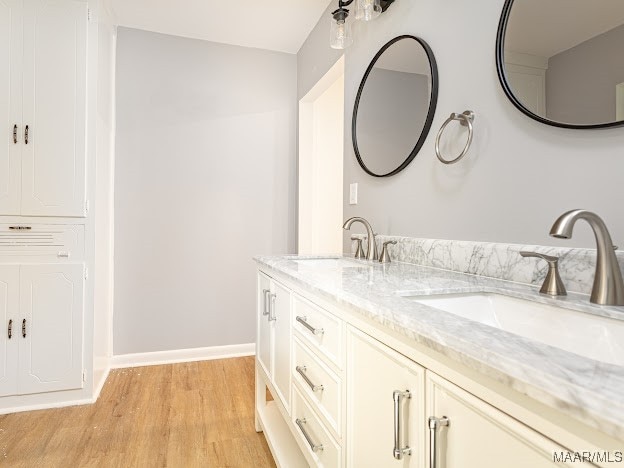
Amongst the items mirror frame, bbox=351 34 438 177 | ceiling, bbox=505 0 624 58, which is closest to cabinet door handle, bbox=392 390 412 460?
ceiling, bbox=505 0 624 58

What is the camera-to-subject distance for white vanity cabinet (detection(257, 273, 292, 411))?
137 centimetres

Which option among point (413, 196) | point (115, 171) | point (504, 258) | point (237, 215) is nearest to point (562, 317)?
point (504, 258)

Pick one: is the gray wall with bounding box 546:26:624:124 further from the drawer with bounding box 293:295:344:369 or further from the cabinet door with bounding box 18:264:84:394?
the cabinet door with bounding box 18:264:84:394

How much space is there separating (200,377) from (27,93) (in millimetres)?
2004

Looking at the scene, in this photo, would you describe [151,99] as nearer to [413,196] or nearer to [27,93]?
[27,93]

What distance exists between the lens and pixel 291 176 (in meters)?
3.15

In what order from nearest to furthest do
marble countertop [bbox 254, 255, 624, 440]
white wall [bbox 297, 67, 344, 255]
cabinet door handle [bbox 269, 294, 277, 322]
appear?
marble countertop [bbox 254, 255, 624, 440] < cabinet door handle [bbox 269, 294, 277, 322] < white wall [bbox 297, 67, 344, 255]

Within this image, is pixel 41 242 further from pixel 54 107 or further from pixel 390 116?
pixel 390 116

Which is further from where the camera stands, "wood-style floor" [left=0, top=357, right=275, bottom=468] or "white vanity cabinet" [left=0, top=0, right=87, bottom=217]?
"white vanity cabinet" [left=0, top=0, right=87, bottom=217]

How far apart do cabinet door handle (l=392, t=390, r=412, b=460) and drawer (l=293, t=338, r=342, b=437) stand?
0.92 feet

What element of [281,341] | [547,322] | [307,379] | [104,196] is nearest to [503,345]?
[547,322]

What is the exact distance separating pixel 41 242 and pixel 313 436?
1891mm

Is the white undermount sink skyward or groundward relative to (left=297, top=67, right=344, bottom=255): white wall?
groundward

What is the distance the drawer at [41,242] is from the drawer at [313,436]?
164cm
